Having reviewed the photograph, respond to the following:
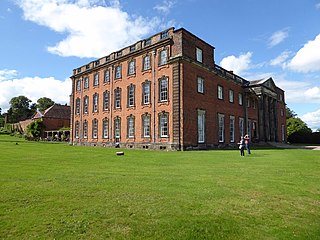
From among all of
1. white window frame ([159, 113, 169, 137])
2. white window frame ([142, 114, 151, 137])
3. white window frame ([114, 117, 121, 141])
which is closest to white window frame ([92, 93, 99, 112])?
white window frame ([114, 117, 121, 141])

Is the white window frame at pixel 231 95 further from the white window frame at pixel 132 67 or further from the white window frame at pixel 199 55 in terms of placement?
the white window frame at pixel 132 67

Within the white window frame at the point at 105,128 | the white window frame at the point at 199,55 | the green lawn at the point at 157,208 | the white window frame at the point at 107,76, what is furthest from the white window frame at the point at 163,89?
the green lawn at the point at 157,208

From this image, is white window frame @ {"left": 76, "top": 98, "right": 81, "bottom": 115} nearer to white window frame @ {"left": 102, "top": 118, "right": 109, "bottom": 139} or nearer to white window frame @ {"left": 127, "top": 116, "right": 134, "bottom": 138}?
white window frame @ {"left": 102, "top": 118, "right": 109, "bottom": 139}

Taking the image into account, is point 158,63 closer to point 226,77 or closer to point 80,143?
point 226,77

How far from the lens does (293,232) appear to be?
4.40 metres

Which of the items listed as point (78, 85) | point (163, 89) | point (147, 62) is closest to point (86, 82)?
point (78, 85)

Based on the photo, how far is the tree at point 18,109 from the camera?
305 feet

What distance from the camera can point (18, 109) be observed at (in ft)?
307

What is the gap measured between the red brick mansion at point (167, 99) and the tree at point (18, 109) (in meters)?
66.6

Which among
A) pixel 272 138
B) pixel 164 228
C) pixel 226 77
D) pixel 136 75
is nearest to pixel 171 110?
pixel 136 75

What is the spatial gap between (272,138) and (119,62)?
26.5 meters

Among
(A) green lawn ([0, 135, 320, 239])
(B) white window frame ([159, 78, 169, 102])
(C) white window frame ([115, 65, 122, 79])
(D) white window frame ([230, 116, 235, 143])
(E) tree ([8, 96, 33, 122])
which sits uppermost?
(E) tree ([8, 96, 33, 122])

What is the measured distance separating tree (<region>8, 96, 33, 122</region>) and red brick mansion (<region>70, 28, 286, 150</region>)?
66612 millimetres

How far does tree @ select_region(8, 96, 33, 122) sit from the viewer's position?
3661 inches
